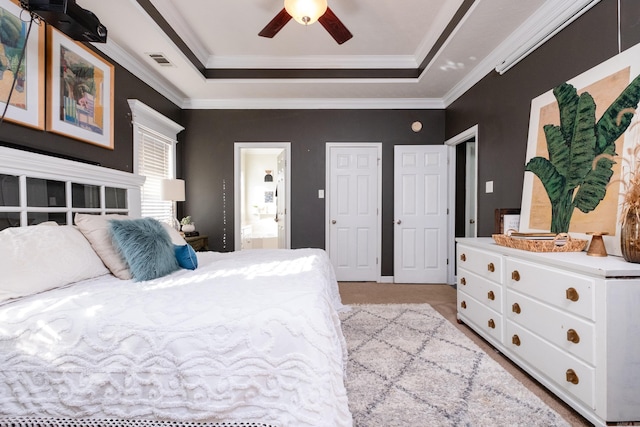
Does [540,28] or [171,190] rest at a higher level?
[540,28]

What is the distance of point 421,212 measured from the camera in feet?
15.6

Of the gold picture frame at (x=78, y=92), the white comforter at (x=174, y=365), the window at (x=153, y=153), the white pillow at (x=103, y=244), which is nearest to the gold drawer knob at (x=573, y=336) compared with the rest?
the white comforter at (x=174, y=365)

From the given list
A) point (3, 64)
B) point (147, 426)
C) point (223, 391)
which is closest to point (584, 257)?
point (223, 391)

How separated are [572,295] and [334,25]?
2487 millimetres

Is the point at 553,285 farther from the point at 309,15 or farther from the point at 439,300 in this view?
the point at 309,15

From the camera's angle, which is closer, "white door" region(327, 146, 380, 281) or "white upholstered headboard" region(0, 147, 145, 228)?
"white upholstered headboard" region(0, 147, 145, 228)

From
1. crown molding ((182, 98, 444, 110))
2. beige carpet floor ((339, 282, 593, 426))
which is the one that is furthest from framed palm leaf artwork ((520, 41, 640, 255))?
crown molding ((182, 98, 444, 110))

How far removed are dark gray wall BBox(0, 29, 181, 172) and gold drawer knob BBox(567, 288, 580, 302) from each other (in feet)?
11.4

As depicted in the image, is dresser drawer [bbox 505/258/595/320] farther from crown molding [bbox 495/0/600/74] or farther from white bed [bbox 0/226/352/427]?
crown molding [bbox 495/0/600/74]

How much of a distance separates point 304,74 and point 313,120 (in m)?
0.88

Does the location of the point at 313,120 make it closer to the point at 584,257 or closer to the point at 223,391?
the point at 584,257

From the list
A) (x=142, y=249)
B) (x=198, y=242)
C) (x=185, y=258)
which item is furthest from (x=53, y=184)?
(x=198, y=242)

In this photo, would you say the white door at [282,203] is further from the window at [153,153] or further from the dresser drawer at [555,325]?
the dresser drawer at [555,325]

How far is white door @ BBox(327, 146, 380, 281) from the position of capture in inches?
190
